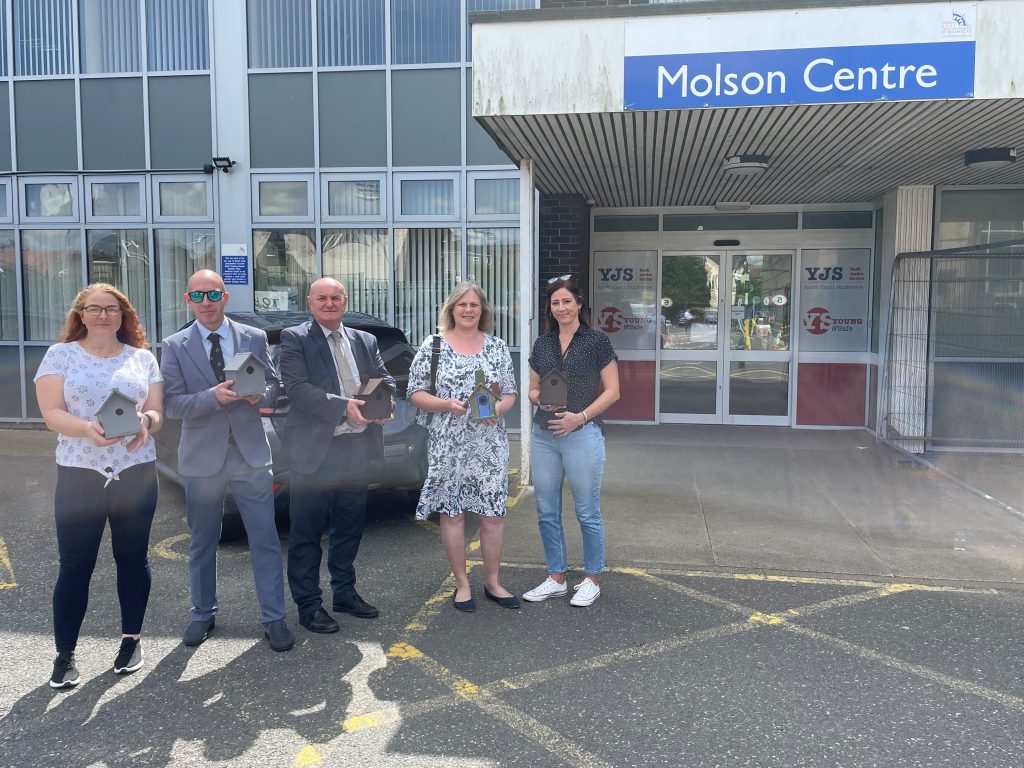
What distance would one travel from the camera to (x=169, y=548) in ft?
18.0

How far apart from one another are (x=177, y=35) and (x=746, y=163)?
677cm

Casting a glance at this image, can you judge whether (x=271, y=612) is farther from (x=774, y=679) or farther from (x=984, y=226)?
(x=984, y=226)

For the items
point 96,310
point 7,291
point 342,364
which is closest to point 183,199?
point 7,291

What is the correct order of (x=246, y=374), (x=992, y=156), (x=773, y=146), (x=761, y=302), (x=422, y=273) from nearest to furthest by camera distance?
(x=246, y=374) < (x=773, y=146) < (x=992, y=156) < (x=422, y=273) < (x=761, y=302)

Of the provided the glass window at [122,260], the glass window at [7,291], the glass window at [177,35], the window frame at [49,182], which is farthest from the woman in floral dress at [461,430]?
the glass window at [7,291]

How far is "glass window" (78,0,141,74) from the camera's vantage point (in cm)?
975

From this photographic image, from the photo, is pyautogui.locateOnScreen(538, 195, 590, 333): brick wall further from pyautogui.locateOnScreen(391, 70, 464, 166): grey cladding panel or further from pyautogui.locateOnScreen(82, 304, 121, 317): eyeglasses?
pyautogui.locateOnScreen(82, 304, 121, 317): eyeglasses

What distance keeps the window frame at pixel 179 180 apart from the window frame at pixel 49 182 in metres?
0.98

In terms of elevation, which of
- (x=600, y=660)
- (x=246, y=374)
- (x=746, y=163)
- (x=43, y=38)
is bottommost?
(x=600, y=660)

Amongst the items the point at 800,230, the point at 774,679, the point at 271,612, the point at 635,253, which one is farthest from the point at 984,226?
the point at 271,612

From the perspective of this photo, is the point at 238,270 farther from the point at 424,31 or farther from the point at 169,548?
the point at 169,548

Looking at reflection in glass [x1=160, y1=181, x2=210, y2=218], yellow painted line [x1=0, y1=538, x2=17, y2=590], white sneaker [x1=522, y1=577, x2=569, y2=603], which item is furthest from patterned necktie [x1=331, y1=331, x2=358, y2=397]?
reflection in glass [x1=160, y1=181, x2=210, y2=218]

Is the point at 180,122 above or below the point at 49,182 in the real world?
above

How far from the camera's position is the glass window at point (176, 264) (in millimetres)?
9898
